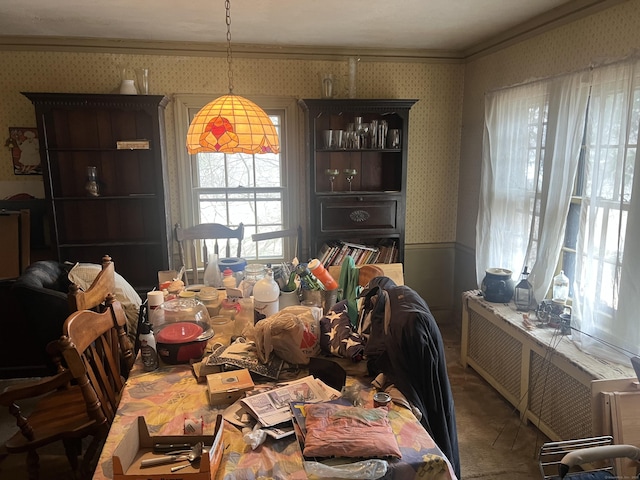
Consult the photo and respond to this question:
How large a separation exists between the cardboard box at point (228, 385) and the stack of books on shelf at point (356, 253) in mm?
2112

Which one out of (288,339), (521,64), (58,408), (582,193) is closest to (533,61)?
(521,64)

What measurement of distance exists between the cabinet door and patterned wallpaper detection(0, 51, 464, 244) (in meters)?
0.20

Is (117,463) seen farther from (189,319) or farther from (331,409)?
(189,319)

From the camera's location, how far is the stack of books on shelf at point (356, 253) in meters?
3.69

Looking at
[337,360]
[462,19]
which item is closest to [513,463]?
[337,360]

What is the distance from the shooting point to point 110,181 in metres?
3.57

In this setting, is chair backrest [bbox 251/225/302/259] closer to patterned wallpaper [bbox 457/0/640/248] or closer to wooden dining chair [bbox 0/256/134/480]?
wooden dining chair [bbox 0/256/134/480]

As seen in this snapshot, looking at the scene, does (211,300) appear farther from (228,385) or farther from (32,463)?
(32,463)

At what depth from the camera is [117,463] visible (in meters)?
1.02

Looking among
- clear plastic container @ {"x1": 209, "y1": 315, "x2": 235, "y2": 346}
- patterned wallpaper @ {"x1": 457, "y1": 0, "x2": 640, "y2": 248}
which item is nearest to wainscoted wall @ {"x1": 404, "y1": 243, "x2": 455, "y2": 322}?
patterned wallpaper @ {"x1": 457, "y1": 0, "x2": 640, "y2": 248}

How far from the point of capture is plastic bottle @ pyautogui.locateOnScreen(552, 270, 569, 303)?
106 inches

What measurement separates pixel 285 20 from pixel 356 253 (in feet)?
5.97

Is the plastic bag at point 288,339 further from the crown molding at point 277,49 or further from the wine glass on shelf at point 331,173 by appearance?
the crown molding at point 277,49

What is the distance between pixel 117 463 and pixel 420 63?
3.66 m
